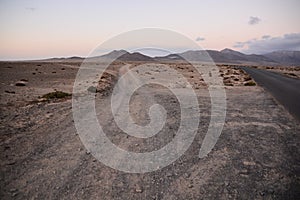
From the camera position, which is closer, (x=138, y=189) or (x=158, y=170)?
(x=138, y=189)

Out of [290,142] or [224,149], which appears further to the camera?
[290,142]

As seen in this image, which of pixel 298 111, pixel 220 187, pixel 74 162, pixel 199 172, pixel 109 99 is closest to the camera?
pixel 220 187

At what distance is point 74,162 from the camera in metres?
5.37

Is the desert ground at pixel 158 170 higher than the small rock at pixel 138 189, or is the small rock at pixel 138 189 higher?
the desert ground at pixel 158 170

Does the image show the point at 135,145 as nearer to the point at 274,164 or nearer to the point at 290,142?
the point at 274,164

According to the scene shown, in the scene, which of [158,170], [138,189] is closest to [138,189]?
[138,189]

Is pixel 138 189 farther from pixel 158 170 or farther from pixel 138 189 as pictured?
pixel 158 170

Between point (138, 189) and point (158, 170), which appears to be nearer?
point (138, 189)

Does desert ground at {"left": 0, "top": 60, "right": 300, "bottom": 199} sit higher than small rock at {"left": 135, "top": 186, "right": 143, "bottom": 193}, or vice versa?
desert ground at {"left": 0, "top": 60, "right": 300, "bottom": 199}

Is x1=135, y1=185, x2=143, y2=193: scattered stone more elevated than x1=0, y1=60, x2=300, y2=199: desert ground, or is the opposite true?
x1=0, y1=60, x2=300, y2=199: desert ground

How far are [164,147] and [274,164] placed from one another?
250 cm

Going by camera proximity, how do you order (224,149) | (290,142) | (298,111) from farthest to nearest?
(298,111) → (290,142) → (224,149)

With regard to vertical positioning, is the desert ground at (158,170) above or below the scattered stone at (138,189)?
above

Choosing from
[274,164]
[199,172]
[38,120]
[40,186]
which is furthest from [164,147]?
[38,120]
